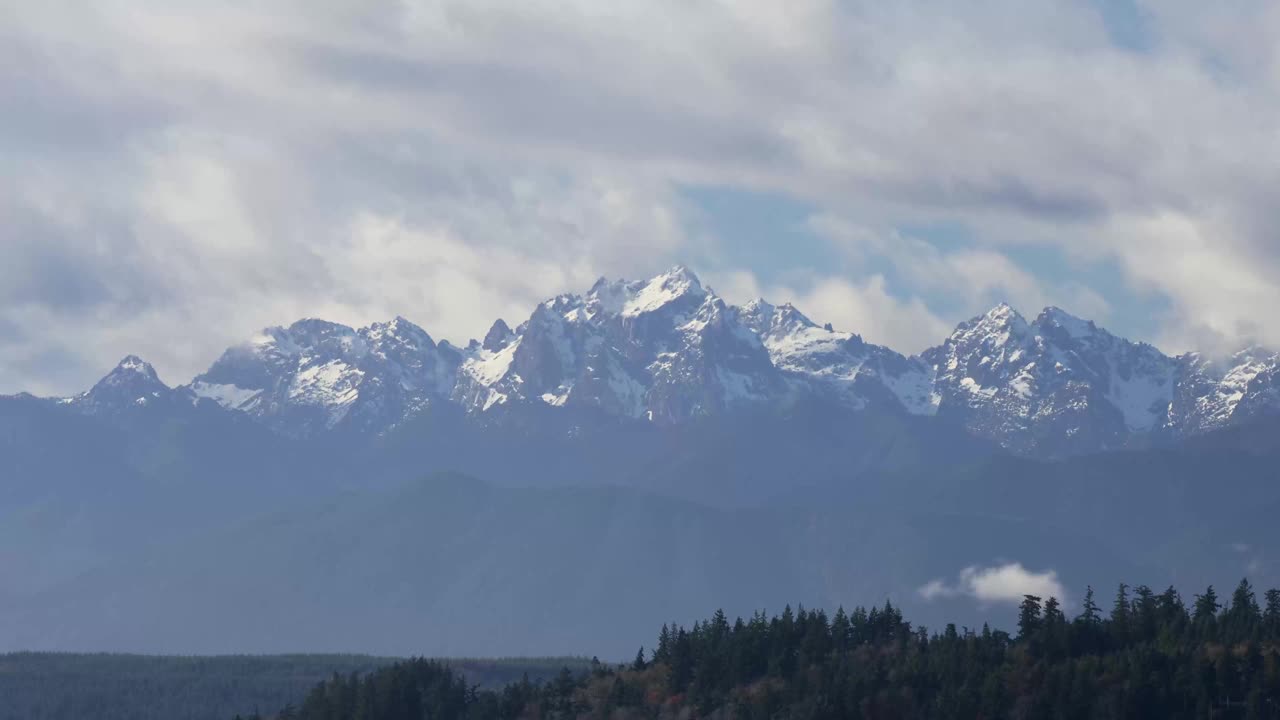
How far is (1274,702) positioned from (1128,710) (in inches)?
467

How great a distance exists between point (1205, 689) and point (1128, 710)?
22.7ft

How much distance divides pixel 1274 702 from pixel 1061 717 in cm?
1728

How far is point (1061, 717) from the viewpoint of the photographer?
200m

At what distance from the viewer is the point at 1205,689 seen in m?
199

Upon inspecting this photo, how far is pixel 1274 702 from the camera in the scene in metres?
197

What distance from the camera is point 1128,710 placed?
197500 mm

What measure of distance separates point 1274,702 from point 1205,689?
18.5 ft

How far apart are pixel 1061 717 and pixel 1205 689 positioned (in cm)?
1207

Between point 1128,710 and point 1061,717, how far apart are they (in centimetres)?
561
